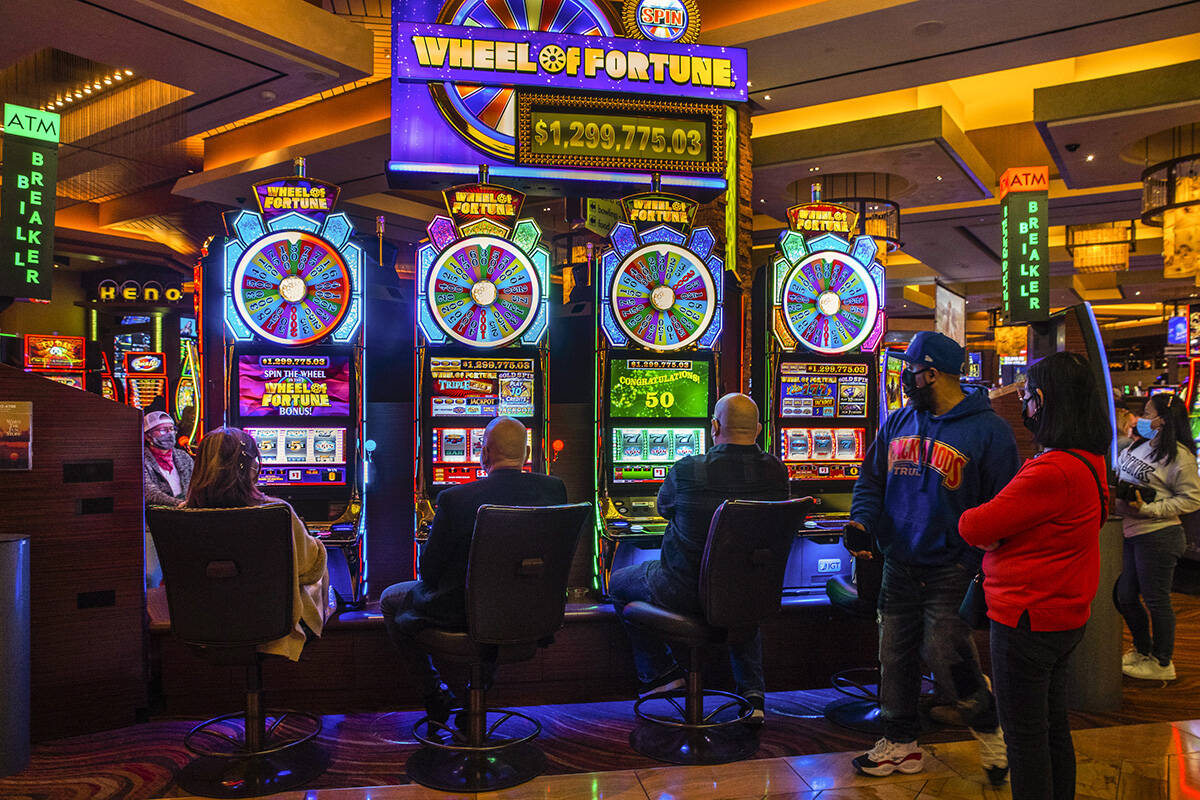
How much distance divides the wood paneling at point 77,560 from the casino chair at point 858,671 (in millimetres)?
3139

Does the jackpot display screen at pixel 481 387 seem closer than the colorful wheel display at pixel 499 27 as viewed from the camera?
Yes

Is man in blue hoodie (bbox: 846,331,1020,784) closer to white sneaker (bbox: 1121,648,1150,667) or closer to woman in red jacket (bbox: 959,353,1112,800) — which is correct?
woman in red jacket (bbox: 959,353,1112,800)

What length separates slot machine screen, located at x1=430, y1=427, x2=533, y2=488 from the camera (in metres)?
4.43

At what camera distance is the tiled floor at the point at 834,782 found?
9.90 ft

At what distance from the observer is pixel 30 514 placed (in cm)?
360

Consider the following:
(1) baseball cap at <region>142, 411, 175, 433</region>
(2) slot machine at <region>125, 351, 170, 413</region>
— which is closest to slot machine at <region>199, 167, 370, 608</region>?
(1) baseball cap at <region>142, 411, 175, 433</region>

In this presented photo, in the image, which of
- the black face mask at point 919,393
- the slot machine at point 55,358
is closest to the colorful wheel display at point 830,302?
the black face mask at point 919,393

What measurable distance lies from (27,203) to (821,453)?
21.4 ft

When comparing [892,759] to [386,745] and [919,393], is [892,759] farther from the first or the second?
[386,745]

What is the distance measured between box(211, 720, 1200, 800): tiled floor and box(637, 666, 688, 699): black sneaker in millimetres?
540

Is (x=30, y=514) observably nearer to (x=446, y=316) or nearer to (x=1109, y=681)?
(x=446, y=316)

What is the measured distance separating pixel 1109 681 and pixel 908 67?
17.6 feet

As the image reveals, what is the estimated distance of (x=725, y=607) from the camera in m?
3.24

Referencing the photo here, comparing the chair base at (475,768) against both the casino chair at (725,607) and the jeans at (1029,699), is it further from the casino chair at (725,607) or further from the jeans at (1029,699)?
the jeans at (1029,699)
